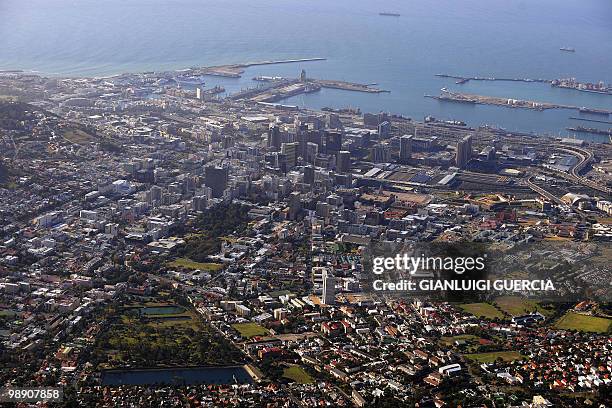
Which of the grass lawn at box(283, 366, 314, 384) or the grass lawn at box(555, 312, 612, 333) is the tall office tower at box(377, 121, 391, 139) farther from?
the grass lawn at box(283, 366, 314, 384)

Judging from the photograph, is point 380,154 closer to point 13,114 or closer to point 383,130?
point 383,130

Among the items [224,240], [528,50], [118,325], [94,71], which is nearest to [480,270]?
[118,325]

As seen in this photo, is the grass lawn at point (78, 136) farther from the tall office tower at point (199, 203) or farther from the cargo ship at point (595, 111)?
the cargo ship at point (595, 111)

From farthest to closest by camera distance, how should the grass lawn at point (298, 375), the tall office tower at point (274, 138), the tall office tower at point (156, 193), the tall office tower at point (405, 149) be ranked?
the tall office tower at point (405, 149)
the tall office tower at point (274, 138)
the tall office tower at point (156, 193)
the grass lawn at point (298, 375)

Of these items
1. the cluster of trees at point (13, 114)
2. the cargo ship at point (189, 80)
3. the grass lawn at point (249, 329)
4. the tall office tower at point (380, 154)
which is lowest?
the grass lawn at point (249, 329)

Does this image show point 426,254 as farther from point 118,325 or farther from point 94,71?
point 94,71

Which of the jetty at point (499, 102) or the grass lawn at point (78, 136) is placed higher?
the grass lawn at point (78, 136)

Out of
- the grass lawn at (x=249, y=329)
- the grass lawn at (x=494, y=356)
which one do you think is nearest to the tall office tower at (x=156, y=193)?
the grass lawn at (x=249, y=329)
